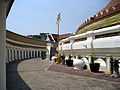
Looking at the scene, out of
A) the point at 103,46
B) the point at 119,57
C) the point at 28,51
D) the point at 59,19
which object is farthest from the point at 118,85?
the point at 28,51

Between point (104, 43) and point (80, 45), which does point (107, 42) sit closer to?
point (104, 43)

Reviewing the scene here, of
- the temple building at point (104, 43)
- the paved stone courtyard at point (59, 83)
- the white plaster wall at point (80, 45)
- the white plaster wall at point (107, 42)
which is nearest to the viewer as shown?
the paved stone courtyard at point (59, 83)

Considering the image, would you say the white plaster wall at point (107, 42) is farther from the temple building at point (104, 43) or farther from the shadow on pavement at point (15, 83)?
the shadow on pavement at point (15, 83)

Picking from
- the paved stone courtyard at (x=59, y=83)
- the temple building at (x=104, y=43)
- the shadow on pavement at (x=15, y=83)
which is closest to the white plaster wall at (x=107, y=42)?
the temple building at (x=104, y=43)

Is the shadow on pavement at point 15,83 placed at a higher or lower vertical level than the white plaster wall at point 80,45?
lower

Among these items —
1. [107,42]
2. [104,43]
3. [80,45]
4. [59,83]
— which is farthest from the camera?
[80,45]

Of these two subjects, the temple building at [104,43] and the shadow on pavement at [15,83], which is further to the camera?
the temple building at [104,43]

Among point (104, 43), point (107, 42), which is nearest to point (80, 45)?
point (104, 43)

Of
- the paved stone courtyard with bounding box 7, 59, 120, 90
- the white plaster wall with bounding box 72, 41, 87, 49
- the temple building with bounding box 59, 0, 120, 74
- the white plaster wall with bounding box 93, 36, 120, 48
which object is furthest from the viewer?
the white plaster wall with bounding box 72, 41, 87, 49

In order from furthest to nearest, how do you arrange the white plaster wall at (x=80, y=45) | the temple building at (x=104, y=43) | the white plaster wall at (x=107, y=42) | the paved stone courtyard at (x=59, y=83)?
1. the white plaster wall at (x=80, y=45)
2. the temple building at (x=104, y=43)
3. the white plaster wall at (x=107, y=42)
4. the paved stone courtyard at (x=59, y=83)

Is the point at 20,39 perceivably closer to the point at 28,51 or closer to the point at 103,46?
the point at 28,51

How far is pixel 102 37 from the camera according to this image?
77.0ft

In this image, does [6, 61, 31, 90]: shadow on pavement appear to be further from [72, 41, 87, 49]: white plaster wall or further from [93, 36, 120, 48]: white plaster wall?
[72, 41, 87, 49]: white plaster wall

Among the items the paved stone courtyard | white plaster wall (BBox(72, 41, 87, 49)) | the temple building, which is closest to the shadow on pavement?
the paved stone courtyard
